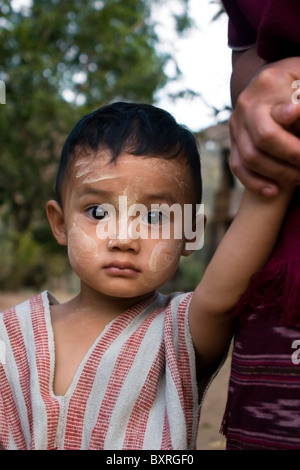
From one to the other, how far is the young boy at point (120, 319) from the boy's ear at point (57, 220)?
0.05 feet

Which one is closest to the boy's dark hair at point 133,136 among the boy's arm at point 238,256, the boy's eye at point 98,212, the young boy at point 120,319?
the young boy at point 120,319

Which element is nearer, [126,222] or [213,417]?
[126,222]

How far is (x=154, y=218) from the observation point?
1716 mm

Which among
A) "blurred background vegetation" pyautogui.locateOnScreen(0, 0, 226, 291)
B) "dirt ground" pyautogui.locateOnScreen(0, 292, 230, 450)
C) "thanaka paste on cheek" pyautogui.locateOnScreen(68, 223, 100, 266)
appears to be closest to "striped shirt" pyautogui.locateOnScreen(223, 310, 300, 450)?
"thanaka paste on cheek" pyautogui.locateOnScreen(68, 223, 100, 266)

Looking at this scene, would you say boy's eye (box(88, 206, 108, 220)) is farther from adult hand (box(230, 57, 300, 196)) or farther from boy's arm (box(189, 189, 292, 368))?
adult hand (box(230, 57, 300, 196))

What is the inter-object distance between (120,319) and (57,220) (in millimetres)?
390

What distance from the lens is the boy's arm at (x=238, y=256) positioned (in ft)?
4.42

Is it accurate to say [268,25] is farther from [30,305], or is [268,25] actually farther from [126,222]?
[30,305]

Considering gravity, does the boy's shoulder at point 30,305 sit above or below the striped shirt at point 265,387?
below

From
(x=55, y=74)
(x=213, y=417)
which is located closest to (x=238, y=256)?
(x=213, y=417)

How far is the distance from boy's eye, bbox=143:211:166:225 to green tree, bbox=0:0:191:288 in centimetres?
843

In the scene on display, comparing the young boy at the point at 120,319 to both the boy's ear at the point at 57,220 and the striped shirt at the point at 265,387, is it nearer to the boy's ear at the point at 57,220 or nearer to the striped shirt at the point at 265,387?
the boy's ear at the point at 57,220

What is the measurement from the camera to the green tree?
10.6 meters

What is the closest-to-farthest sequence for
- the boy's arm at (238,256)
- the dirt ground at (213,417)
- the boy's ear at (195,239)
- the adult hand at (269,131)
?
the adult hand at (269,131) < the boy's arm at (238,256) < the boy's ear at (195,239) < the dirt ground at (213,417)
